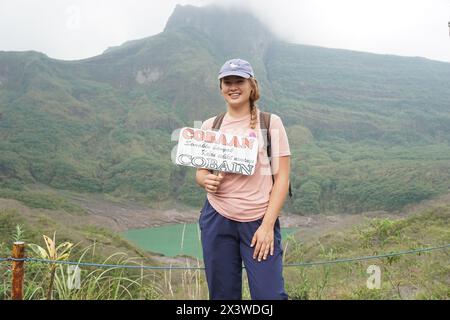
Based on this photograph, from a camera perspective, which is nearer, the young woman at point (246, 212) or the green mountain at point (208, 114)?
the young woman at point (246, 212)

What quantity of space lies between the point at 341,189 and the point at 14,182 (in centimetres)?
4012

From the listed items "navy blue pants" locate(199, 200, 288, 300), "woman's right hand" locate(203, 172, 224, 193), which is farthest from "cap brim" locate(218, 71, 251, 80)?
"navy blue pants" locate(199, 200, 288, 300)

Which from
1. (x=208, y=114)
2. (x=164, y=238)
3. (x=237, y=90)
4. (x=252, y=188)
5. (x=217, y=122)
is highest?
(x=208, y=114)

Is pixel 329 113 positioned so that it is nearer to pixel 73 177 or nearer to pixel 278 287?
pixel 73 177

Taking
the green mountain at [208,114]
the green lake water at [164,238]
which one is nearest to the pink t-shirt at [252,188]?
the green lake water at [164,238]

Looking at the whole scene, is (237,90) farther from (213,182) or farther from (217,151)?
(213,182)

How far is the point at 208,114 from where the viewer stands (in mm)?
86438

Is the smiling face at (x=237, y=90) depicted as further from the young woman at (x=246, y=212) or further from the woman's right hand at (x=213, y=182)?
the woman's right hand at (x=213, y=182)

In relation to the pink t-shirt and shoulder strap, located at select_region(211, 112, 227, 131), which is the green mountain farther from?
the pink t-shirt

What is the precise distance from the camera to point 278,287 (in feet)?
6.36

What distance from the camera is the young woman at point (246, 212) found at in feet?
6.41

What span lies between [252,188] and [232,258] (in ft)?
1.10

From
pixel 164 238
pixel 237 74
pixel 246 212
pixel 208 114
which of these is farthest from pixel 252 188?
pixel 208 114

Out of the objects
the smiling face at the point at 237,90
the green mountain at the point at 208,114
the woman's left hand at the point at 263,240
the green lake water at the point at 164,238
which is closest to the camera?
the woman's left hand at the point at 263,240
